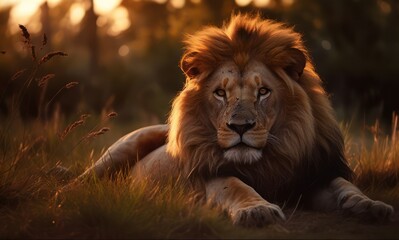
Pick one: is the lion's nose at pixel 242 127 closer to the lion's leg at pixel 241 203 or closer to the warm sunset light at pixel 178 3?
the lion's leg at pixel 241 203

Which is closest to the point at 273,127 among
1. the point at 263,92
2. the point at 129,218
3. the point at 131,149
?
the point at 263,92

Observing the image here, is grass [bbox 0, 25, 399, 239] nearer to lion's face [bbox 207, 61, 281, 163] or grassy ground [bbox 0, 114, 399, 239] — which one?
grassy ground [bbox 0, 114, 399, 239]

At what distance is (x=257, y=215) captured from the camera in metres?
3.76

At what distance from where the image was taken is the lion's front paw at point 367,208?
395 centimetres

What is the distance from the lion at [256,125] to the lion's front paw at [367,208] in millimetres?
10

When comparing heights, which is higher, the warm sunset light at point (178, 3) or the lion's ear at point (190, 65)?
the warm sunset light at point (178, 3)

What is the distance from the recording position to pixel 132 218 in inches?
147

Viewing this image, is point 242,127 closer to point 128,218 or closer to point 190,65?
point 190,65

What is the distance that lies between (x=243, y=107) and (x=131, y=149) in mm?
1646

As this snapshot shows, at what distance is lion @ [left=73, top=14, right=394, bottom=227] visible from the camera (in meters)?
4.21

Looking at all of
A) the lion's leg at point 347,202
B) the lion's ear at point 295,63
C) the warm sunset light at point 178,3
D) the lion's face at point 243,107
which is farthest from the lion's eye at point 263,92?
the warm sunset light at point 178,3

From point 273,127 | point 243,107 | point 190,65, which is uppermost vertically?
point 190,65

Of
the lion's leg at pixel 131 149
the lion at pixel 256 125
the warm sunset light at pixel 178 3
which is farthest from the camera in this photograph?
the warm sunset light at pixel 178 3

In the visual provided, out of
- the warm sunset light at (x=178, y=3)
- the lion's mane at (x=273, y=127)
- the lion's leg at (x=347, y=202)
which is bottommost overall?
the lion's leg at (x=347, y=202)
